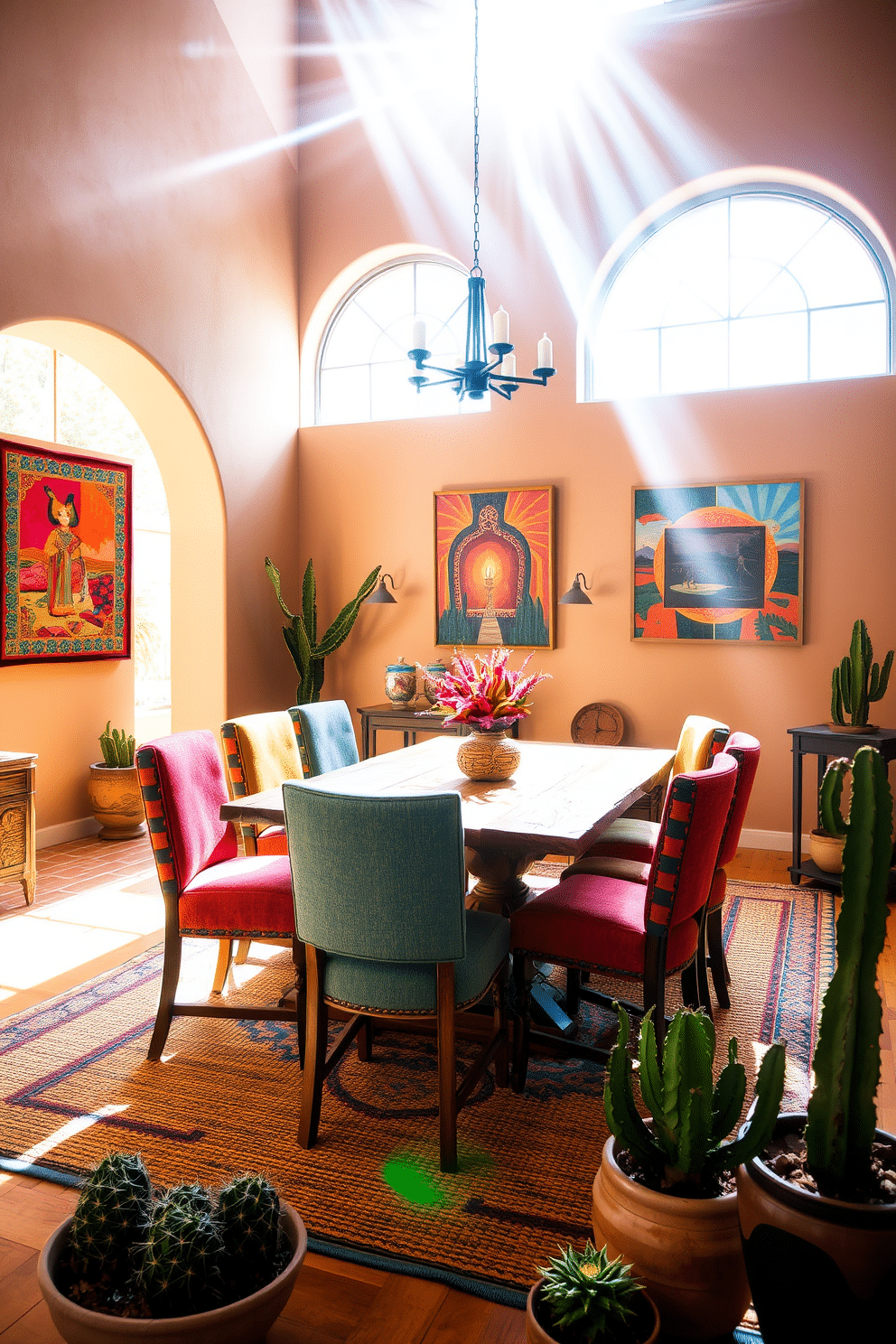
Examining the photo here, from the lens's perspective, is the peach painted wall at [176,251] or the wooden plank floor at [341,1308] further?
the peach painted wall at [176,251]

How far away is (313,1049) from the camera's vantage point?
224cm

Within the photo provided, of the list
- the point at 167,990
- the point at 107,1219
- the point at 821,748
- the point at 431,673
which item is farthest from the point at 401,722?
the point at 107,1219

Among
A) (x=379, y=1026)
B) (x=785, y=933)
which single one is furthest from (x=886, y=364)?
(x=379, y=1026)

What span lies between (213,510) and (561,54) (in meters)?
3.48

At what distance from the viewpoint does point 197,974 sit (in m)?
3.38

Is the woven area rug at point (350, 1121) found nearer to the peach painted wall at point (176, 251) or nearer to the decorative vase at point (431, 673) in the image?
the decorative vase at point (431, 673)

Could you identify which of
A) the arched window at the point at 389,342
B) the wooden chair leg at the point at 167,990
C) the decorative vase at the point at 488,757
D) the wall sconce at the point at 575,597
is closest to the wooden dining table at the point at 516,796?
the decorative vase at the point at 488,757

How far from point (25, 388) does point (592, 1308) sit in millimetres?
5434

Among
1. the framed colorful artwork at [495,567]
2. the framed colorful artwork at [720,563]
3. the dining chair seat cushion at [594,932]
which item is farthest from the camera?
the framed colorful artwork at [495,567]

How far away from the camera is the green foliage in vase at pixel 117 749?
5418 mm

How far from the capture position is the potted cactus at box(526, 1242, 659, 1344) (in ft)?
4.20

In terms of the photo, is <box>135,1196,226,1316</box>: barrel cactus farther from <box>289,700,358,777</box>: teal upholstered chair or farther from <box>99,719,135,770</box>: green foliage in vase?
<box>99,719,135,770</box>: green foliage in vase

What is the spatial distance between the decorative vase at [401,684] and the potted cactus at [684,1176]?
4.06 m

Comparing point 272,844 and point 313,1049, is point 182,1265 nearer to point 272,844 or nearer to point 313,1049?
point 313,1049
